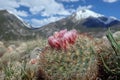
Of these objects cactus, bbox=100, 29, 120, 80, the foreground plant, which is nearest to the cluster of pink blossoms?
the foreground plant

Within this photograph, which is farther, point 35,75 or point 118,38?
point 35,75

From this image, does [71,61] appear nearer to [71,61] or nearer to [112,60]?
[71,61]

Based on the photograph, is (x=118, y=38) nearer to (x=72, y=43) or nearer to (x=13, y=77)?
(x=72, y=43)

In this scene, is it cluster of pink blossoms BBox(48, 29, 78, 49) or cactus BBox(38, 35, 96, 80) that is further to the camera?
cluster of pink blossoms BBox(48, 29, 78, 49)

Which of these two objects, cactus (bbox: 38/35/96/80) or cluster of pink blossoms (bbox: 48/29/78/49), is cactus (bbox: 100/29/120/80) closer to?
cactus (bbox: 38/35/96/80)

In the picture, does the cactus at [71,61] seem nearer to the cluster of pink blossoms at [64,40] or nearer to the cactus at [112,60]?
the cluster of pink blossoms at [64,40]

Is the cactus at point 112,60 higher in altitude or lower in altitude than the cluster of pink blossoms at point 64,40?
lower

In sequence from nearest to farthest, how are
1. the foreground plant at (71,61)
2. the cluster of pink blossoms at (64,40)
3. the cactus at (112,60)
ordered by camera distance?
the foreground plant at (71,61) < the cactus at (112,60) < the cluster of pink blossoms at (64,40)

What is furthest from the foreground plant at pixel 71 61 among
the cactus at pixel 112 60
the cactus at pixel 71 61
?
the cactus at pixel 112 60

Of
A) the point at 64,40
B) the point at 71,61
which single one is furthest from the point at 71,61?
the point at 64,40

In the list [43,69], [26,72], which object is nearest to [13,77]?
[26,72]

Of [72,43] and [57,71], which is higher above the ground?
[72,43]
